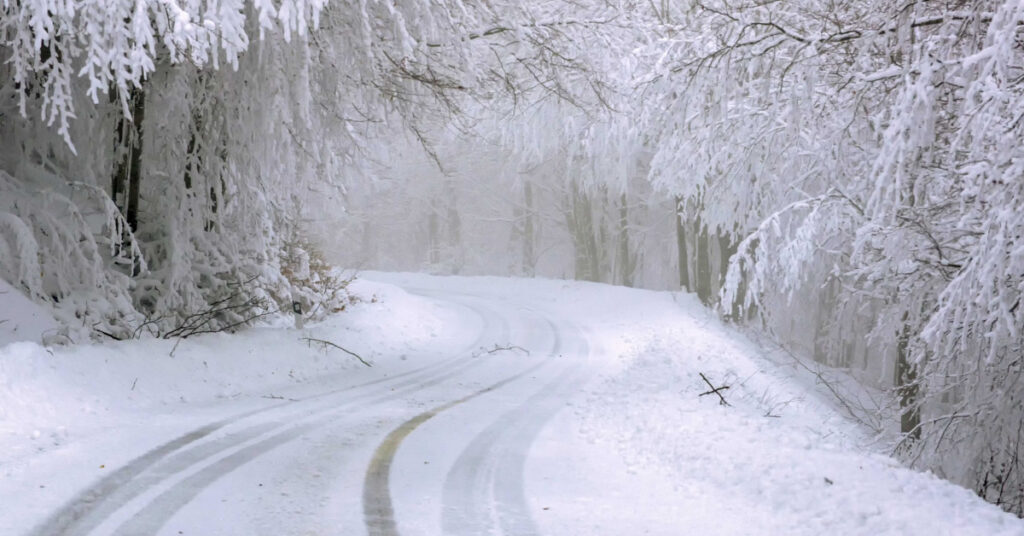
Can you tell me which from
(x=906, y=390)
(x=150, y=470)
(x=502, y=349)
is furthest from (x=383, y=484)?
(x=502, y=349)

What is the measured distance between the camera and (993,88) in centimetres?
518

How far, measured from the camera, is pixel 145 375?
8.30 metres

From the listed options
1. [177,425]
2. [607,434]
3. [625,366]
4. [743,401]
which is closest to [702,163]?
[625,366]

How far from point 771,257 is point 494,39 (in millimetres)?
5886

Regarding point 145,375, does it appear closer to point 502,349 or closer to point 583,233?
point 502,349

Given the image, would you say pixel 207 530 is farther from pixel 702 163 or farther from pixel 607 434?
pixel 702 163

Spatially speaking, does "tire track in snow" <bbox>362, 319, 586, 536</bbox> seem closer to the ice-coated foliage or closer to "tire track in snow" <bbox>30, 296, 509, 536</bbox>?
"tire track in snow" <bbox>30, 296, 509, 536</bbox>

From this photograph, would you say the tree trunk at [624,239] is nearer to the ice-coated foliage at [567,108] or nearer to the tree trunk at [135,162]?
the ice-coated foliage at [567,108]

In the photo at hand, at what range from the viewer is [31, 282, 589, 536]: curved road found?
450 cm

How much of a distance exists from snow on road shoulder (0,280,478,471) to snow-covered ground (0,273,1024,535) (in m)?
0.03

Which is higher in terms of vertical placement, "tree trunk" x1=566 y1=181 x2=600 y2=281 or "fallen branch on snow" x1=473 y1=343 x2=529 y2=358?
"tree trunk" x1=566 y1=181 x2=600 y2=281

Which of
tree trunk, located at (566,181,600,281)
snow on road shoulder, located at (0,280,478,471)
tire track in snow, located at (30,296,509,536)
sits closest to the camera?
tire track in snow, located at (30,296,509,536)

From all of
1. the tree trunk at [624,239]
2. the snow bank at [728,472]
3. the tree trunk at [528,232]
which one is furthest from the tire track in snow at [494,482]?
the tree trunk at [528,232]

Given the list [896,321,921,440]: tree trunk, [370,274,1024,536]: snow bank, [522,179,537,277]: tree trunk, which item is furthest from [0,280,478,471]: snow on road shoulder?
[522,179,537,277]: tree trunk
